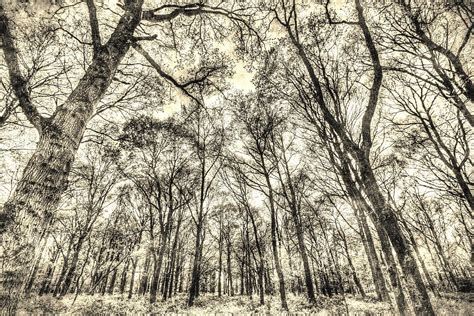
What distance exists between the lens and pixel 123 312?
904 centimetres

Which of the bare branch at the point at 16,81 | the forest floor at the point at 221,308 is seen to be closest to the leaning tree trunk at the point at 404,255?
the forest floor at the point at 221,308

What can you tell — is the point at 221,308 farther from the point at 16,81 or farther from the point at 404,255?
the point at 16,81

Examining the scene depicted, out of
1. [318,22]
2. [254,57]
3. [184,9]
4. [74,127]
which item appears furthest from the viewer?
[318,22]

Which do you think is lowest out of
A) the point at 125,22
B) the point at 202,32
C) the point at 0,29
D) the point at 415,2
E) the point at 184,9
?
the point at 0,29

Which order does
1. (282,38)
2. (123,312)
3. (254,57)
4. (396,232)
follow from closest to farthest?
1. (396,232)
2. (254,57)
3. (282,38)
4. (123,312)

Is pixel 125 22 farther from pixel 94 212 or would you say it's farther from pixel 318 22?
pixel 94 212

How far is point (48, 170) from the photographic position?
2076mm


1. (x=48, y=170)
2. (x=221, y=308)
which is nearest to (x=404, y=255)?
(x=48, y=170)

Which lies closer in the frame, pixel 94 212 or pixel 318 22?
pixel 318 22

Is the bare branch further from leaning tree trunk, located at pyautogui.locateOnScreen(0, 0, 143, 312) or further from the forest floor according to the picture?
the forest floor

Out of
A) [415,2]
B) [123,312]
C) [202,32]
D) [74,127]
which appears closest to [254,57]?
[202,32]

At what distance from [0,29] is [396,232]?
671cm

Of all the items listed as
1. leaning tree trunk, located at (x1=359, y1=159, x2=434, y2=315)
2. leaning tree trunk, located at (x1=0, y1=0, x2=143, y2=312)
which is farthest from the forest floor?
leaning tree trunk, located at (x1=0, y1=0, x2=143, y2=312)

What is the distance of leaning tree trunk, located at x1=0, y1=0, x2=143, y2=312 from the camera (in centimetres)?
172
